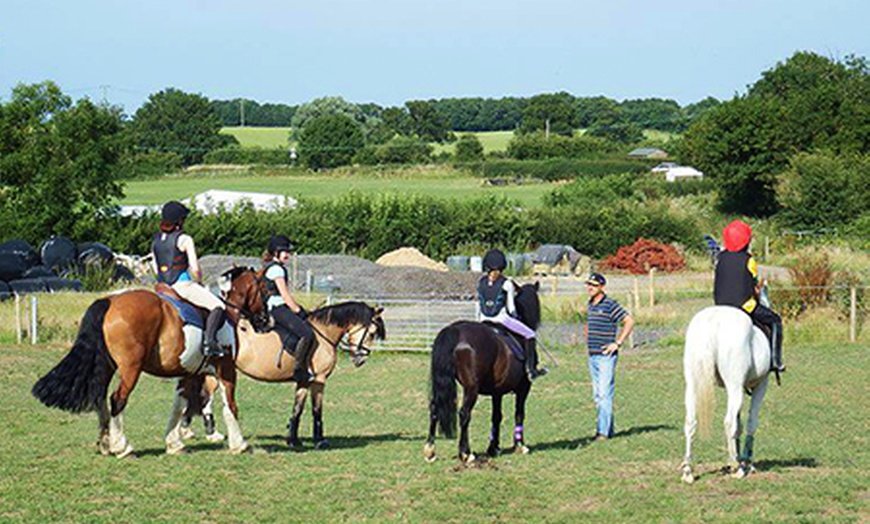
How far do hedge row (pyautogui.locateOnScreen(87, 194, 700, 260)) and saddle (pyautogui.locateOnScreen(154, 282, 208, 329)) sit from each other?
33717mm

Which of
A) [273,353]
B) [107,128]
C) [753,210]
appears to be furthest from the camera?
[753,210]

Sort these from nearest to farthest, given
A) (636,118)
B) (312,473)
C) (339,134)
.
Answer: (312,473) < (339,134) < (636,118)

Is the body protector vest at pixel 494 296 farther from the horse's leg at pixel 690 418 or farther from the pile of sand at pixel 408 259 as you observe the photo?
the pile of sand at pixel 408 259

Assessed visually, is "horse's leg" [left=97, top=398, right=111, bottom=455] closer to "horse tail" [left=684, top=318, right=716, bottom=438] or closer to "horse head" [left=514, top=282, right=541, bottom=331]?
"horse head" [left=514, top=282, right=541, bottom=331]

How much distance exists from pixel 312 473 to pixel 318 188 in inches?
2787

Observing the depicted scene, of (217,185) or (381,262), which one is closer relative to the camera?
(381,262)

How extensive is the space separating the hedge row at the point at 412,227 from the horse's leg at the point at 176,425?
33.2 m

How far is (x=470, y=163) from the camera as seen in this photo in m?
94.2

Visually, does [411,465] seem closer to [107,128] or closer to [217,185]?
[107,128]

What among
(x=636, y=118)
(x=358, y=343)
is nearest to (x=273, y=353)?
(x=358, y=343)

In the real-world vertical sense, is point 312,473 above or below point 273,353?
below

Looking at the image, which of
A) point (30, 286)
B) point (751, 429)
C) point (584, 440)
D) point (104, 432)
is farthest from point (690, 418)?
point (30, 286)

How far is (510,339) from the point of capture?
41.3 ft

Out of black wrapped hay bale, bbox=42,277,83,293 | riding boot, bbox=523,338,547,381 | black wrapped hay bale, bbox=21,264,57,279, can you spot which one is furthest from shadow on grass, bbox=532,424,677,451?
black wrapped hay bale, bbox=21,264,57,279
